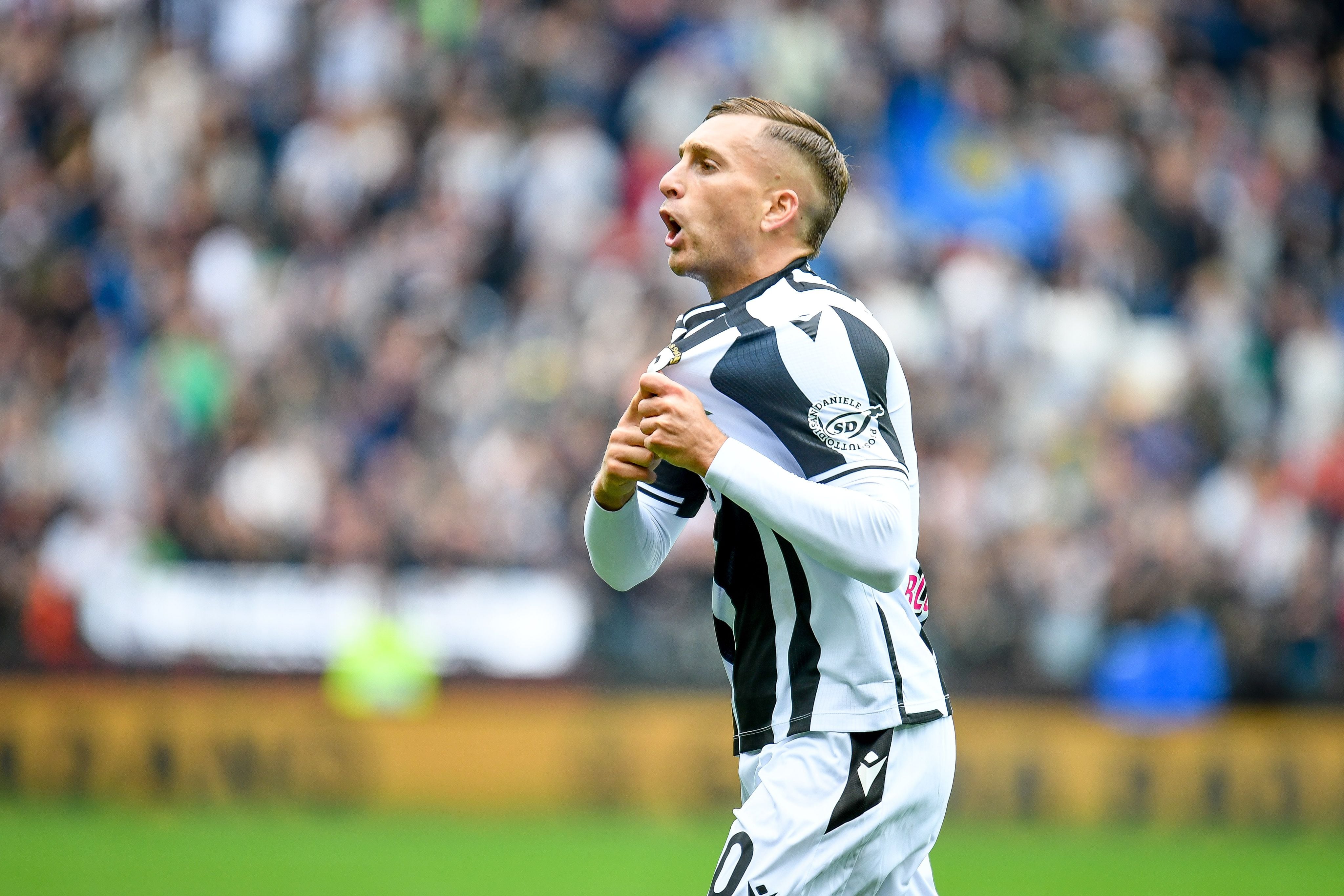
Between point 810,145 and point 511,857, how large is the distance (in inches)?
286

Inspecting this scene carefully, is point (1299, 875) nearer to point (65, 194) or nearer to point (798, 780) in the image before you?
point (798, 780)

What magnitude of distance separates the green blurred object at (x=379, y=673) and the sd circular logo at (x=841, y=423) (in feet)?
28.8

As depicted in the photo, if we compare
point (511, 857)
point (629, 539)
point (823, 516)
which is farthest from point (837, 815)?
point (511, 857)

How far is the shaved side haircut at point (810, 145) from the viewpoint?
3971 millimetres

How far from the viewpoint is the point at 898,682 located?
374 cm

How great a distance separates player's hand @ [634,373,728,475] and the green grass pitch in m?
5.83

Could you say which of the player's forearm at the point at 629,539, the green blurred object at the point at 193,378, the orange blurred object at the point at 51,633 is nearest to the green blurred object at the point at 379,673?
the orange blurred object at the point at 51,633

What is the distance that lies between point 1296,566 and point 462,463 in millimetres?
6085

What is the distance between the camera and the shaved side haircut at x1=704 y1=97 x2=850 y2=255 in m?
3.97

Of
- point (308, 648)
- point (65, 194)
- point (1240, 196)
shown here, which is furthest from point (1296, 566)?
point (65, 194)

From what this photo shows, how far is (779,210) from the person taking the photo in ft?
13.0

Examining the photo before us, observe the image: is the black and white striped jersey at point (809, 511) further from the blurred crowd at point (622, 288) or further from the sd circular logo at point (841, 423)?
the blurred crowd at point (622, 288)

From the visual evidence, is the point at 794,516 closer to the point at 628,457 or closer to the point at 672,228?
the point at 628,457

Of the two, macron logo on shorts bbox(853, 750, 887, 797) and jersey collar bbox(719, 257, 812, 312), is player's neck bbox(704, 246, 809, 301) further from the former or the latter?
macron logo on shorts bbox(853, 750, 887, 797)
